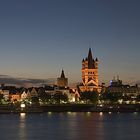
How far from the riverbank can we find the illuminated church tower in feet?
118

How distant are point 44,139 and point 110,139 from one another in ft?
26.4

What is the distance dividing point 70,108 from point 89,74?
51672mm

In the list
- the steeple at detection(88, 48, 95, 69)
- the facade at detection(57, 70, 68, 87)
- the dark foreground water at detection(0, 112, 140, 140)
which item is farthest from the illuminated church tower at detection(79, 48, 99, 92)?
the dark foreground water at detection(0, 112, 140, 140)

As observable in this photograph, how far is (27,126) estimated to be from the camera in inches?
3130

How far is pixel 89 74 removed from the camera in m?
192

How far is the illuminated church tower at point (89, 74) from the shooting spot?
188875mm

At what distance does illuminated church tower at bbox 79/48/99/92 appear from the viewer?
189 m

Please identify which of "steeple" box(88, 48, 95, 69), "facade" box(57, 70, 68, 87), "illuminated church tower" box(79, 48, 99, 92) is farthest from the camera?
"facade" box(57, 70, 68, 87)

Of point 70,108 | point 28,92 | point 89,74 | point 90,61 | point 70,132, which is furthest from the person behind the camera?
point 90,61

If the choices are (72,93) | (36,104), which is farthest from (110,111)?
(72,93)

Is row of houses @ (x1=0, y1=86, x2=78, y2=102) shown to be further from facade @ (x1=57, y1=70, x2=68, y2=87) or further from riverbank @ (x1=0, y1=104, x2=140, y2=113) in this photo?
riverbank @ (x1=0, y1=104, x2=140, y2=113)

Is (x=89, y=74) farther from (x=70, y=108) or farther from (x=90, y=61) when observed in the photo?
(x=70, y=108)

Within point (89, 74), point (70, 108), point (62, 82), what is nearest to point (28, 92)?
point (62, 82)

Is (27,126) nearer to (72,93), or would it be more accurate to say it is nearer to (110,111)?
(110,111)
